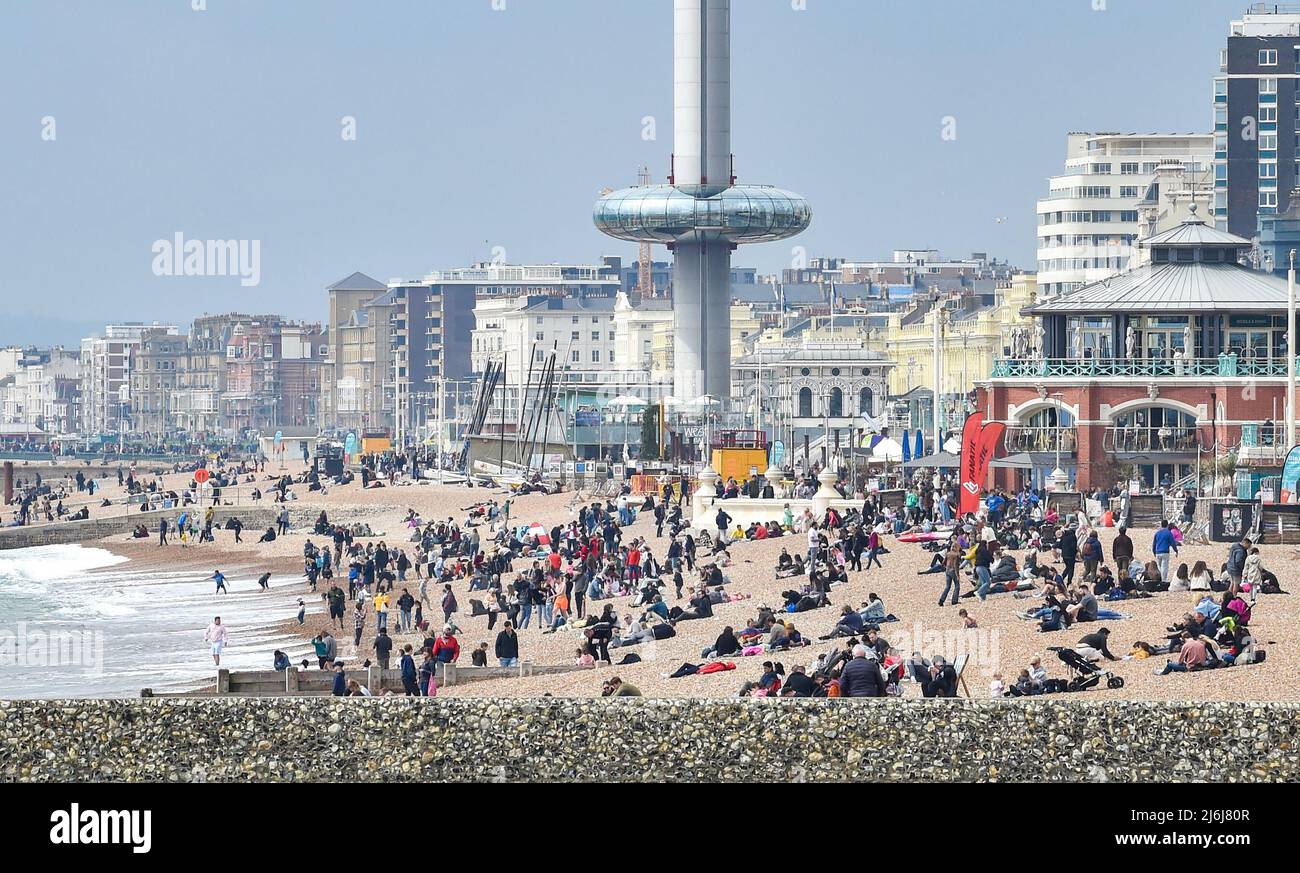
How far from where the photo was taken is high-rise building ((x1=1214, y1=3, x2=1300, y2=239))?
107 meters

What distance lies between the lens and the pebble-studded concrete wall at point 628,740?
893 inches

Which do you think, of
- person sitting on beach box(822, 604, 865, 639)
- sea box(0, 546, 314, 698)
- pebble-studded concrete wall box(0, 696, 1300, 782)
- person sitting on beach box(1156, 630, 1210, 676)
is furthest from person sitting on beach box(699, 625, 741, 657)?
pebble-studded concrete wall box(0, 696, 1300, 782)

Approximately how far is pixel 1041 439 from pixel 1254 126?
5681cm

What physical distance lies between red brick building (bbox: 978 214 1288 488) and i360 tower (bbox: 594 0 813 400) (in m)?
53.9

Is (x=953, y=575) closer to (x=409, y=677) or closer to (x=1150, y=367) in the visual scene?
(x=409, y=677)

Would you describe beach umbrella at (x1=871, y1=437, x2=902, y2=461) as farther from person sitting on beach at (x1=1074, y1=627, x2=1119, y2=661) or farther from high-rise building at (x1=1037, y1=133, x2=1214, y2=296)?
high-rise building at (x1=1037, y1=133, x2=1214, y2=296)

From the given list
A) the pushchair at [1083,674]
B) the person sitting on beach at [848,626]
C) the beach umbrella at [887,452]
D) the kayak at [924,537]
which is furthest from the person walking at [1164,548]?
the beach umbrella at [887,452]

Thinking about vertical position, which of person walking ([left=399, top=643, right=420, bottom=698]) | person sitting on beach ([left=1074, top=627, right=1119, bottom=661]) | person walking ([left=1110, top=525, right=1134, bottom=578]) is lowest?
person walking ([left=399, top=643, right=420, bottom=698])

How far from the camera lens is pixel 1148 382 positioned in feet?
181

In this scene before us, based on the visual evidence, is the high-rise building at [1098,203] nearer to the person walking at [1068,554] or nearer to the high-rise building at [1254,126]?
the high-rise building at [1254,126]

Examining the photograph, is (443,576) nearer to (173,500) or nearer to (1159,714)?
(1159,714)

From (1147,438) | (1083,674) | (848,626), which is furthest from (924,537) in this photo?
(1083,674)

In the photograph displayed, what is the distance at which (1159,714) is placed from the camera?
22688 mm

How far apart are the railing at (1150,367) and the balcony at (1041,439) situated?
3.93 feet
